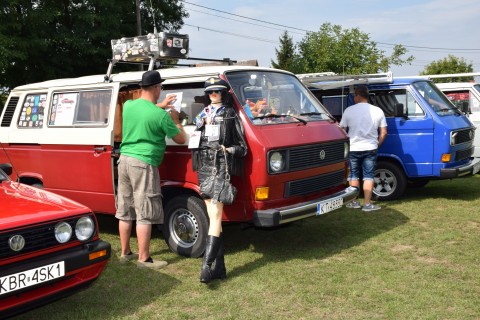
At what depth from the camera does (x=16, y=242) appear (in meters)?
3.55

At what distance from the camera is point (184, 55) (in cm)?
665

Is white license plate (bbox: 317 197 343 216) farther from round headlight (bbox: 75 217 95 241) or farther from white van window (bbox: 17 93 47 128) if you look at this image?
white van window (bbox: 17 93 47 128)

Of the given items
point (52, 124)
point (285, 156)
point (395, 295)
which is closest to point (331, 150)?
point (285, 156)

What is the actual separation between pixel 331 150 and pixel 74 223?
312 cm

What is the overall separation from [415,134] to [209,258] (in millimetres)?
5024

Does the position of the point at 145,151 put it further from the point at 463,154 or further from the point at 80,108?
the point at 463,154

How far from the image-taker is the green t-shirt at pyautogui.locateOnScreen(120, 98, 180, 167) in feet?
16.6

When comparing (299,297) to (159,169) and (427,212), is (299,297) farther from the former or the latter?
(427,212)

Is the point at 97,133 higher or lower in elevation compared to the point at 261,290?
higher

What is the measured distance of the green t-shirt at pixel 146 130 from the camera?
5.05 m

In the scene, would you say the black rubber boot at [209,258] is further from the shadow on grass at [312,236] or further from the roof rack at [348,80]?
the roof rack at [348,80]

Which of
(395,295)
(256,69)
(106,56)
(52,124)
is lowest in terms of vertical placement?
(395,295)

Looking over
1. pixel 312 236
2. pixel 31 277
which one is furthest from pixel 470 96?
pixel 31 277

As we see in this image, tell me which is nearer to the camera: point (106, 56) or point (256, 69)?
point (256, 69)
